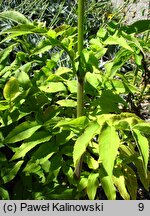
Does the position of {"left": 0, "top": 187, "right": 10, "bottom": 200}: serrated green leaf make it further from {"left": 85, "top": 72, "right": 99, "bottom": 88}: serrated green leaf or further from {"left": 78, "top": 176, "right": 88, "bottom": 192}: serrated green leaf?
{"left": 85, "top": 72, "right": 99, "bottom": 88}: serrated green leaf

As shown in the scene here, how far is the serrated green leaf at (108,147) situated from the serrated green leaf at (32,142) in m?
0.35

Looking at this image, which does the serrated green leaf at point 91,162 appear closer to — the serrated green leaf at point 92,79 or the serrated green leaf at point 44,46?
the serrated green leaf at point 92,79

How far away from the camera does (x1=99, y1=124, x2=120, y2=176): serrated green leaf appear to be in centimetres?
129

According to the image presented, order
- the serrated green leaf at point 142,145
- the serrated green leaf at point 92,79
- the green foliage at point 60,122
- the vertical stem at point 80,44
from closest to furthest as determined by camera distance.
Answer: the serrated green leaf at point 142,145 < the vertical stem at point 80,44 < the green foliage at point 60,122 < the serrated green leaf at point 92,79

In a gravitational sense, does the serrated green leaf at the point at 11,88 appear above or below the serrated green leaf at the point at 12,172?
above

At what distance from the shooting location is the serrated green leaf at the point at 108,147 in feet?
4.24

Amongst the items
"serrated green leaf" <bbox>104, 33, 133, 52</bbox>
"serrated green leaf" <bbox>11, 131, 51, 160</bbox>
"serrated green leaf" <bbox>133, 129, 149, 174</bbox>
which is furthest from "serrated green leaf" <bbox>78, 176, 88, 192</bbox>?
"serrated green leaf" <bbox>104, 33, 133, 52</bbox>

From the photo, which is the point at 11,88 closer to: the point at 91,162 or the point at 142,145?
the point at 91,162

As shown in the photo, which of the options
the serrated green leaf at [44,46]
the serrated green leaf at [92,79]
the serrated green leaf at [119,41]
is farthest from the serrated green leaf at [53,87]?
the serrated green leaf at [119,41]

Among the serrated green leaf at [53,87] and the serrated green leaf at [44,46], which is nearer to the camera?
the serrated green leaf at [44,46]

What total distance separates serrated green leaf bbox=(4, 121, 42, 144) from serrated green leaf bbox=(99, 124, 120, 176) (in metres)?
0.38

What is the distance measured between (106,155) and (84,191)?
533mm

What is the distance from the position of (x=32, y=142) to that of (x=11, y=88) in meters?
0.21

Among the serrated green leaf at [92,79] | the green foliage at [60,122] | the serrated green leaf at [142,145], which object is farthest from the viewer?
the serrated green leaf at [92,79]
